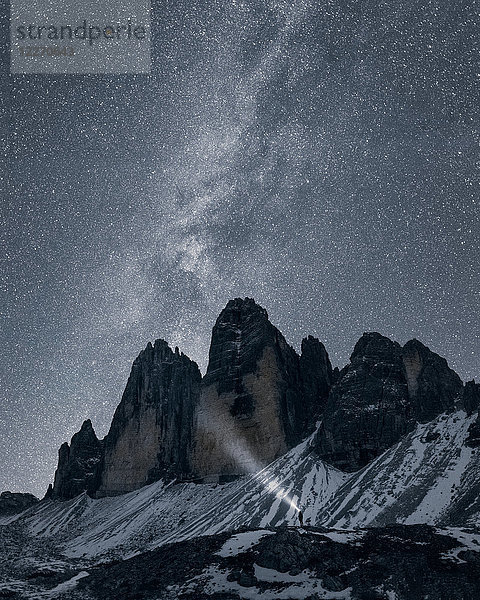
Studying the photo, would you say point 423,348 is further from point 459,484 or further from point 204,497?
point 204,497

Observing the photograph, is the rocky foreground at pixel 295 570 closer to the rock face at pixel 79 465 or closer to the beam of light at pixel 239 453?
the beam of light at pixel 239 453

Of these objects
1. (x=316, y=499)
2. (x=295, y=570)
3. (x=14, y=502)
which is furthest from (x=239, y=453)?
(x=14, y=502)

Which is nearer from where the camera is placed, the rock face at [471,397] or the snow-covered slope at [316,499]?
the snow-covered slope at [316,499]

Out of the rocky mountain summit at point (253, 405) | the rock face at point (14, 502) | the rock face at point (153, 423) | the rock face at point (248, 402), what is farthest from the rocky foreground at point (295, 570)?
the rock face at point (14, 502)

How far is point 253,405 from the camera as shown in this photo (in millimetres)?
112188

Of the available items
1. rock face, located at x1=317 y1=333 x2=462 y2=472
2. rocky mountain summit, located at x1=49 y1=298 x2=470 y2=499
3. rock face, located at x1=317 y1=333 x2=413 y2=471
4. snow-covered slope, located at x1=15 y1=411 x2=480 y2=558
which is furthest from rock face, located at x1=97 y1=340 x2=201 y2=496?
rock face, located at x1=317 y1=333 x2=462 y2=472

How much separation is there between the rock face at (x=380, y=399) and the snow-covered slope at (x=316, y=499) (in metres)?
3.34

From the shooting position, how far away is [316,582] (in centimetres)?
3080

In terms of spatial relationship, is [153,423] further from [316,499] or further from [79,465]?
[316,499]

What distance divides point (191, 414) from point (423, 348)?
62.2 metres

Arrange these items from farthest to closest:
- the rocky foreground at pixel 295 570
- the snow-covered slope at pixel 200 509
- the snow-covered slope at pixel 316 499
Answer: the snow-covered slope at pixel 200 509
the snow-covered slope at pixel 316 499
the rocky foreground at pixel 295 570

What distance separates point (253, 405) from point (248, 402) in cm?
165

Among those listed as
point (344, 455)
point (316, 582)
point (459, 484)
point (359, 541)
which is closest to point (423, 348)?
point (344, 455)

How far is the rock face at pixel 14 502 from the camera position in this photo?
542 ft
